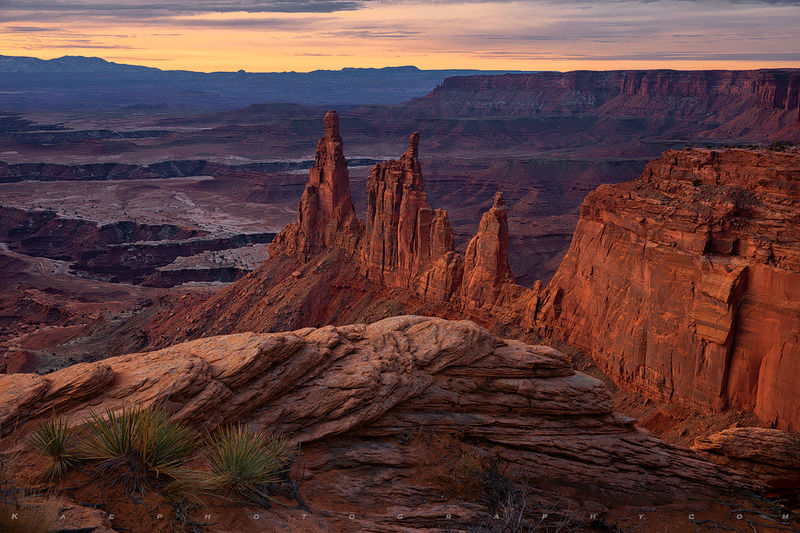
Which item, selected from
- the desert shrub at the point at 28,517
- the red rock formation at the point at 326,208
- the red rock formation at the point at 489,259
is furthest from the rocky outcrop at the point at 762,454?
the red rock formation at the point at 326,208

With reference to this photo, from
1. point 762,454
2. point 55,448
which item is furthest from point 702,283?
point 55,448

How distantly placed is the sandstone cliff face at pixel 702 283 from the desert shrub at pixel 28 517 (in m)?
18.6

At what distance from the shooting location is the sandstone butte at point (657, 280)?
63.9ft

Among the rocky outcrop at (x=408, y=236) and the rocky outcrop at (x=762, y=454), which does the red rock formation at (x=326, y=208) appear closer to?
the rocky outcrop at (x=408, y=236)

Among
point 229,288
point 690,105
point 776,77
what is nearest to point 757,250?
point 229,288

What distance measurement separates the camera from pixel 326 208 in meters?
46.8

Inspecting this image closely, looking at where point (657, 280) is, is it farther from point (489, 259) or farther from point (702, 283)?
point (489, 259)

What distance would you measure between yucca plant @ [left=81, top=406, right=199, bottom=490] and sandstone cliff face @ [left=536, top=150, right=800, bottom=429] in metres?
16.8

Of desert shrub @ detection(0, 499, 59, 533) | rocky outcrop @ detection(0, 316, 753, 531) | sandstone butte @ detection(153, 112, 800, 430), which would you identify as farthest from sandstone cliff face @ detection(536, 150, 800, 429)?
desert shrub @ detection(0, 499, 59, 533)

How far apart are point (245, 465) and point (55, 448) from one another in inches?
110

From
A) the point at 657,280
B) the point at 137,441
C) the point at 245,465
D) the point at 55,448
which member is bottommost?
the point at 245,465

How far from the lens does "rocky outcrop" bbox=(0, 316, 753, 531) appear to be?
11.4 m

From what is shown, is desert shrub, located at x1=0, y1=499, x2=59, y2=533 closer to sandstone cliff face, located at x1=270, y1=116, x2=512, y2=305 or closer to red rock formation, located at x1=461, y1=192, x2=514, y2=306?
red rock formation, located at x1=461, y1=192, x2=514, y2=306

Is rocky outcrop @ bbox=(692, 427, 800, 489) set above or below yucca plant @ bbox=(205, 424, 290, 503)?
below
